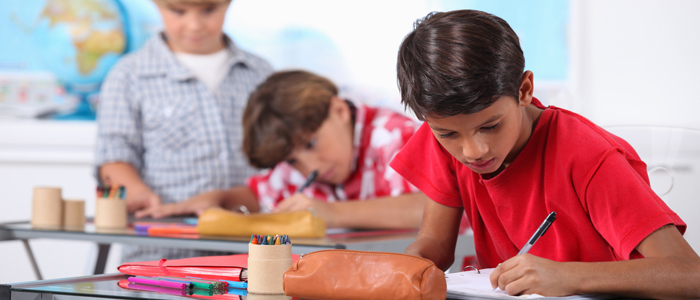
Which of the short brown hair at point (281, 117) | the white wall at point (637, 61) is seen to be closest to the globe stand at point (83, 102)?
the short brown hair at point (281, 117)

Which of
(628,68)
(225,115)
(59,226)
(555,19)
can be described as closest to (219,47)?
(225,115)

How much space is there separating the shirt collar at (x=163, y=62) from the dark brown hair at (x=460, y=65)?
152 centimetres

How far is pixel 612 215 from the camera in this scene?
77 cm

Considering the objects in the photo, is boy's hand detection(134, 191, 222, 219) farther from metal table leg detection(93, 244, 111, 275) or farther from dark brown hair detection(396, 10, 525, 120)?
dark brown hair detection(396, 10, 525, 120)

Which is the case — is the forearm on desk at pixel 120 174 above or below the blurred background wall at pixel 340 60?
below

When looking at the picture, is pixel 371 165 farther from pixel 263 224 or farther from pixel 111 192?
pixel 111 192

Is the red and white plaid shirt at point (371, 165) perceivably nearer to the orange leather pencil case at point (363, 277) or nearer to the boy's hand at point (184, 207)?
the boy's hand at point (184, 207)

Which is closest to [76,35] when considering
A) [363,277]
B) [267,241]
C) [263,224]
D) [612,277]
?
[263,224]

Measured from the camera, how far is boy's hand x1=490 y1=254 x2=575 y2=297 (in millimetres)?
681

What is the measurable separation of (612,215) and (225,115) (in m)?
1.66

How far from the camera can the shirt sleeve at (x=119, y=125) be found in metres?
2.03

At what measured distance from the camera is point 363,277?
26.4 inches

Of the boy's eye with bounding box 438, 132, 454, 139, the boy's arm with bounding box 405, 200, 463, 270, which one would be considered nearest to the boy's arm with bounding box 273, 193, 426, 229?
the boy's arm with bounding box 405, 200, 463, 270

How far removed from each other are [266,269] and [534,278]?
290 millimetres
